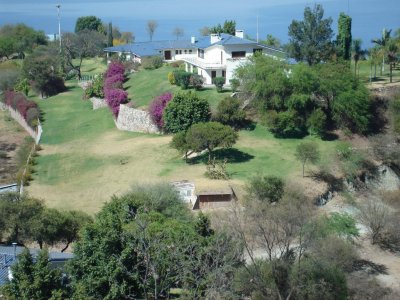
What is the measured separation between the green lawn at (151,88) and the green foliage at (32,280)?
28618 millimetres

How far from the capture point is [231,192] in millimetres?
35625

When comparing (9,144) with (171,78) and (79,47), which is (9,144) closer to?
(171,78)

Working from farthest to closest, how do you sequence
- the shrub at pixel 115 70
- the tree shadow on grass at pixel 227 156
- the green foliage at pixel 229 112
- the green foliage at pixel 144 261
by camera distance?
the shrub at pixel 115 70, the green foliage at pixel 229 112, the tree shadow on grass at pixel 227 156, the green foliage at pixel 144 261

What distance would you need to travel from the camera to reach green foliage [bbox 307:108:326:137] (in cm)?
4466

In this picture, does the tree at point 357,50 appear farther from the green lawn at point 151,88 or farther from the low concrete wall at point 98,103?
the low concrete wall at point 98,103

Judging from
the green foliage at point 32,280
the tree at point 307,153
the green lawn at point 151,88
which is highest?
the green lawn at point 151,88

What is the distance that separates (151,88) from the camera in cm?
5719

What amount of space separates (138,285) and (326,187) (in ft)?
62.0

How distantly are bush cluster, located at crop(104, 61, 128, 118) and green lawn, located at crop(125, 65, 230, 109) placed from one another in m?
0.97

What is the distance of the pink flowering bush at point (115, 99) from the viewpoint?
54.9 metres

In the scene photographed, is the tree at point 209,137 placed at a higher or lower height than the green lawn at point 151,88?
lower

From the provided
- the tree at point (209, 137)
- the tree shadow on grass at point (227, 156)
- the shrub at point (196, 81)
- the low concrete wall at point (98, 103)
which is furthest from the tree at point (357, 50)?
the low concrete wall at point (98, 103)

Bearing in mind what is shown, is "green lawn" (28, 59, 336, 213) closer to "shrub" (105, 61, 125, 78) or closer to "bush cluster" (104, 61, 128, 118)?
"bush cluster" (104, 61, 128, 118)

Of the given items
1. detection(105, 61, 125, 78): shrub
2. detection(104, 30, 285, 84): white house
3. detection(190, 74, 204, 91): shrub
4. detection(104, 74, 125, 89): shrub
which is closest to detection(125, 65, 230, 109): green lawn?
detection(190, 74, 204, 91): shrub
